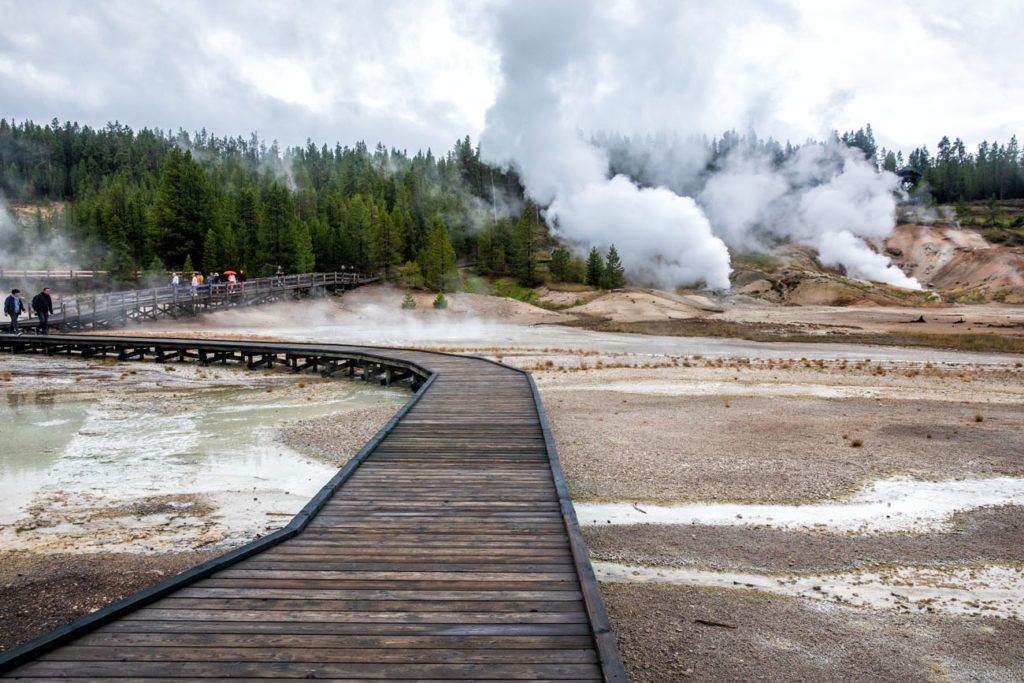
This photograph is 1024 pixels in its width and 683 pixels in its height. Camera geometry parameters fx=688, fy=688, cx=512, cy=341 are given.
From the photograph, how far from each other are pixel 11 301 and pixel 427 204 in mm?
68263

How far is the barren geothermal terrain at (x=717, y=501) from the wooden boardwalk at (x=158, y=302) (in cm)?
1821

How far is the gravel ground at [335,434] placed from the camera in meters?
13.2

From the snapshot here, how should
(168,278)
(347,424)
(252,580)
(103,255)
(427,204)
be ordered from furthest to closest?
1. (427,204)
2. (103,255)
3. (168,278)
4. (347,424)
5. (252,580)

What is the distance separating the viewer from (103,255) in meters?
75.2

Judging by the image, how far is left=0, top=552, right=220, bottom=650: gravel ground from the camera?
646 cm

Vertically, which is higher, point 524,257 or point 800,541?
point 524,257

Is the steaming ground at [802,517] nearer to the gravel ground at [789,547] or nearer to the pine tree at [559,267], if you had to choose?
the gravel ground at [789,547]

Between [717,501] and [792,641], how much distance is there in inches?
164

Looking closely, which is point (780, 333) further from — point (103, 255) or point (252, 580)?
point (103, 255)

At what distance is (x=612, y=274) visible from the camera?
75062 millimetres

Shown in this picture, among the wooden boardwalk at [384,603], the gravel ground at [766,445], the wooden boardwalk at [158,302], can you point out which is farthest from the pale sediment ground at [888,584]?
the wooden boardwalk at [158,302]

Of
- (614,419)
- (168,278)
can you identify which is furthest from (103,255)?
(614,419)

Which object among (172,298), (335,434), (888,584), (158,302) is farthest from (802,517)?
(172,298)

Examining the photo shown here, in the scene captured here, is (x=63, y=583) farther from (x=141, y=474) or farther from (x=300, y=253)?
(x=300, y=253)
